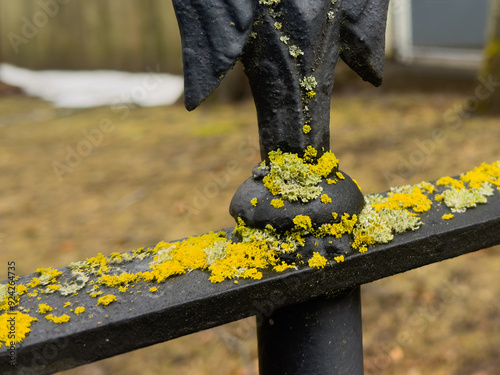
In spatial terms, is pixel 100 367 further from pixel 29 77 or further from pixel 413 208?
pixel 29 77

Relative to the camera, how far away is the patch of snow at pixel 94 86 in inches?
324

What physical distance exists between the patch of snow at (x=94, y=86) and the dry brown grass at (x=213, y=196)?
720 mm

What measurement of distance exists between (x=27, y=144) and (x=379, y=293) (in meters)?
4.84

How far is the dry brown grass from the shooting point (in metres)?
2.62

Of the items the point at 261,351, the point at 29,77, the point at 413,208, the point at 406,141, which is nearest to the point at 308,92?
the point at 413,208

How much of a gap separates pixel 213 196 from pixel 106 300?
329cm

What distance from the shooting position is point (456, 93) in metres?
6.05

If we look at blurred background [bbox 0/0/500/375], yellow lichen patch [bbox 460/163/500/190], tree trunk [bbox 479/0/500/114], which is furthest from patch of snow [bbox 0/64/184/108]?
yellow lichen patch [bbox 460/163/500/190]

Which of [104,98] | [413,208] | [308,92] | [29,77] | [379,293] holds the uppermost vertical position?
[308,92]

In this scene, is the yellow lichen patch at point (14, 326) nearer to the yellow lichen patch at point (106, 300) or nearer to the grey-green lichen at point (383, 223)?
the yellow lichen patch at point (106, 300)

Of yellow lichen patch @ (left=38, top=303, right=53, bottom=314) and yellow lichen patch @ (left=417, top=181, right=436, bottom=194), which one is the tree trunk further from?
yellow lichen patch @ (left=38, top=303, right=53, bottom=314)

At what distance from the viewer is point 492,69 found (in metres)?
5.20

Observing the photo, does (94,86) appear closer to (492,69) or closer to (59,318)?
(492,69)

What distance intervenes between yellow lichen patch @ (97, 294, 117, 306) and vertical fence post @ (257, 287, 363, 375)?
0.36 m
